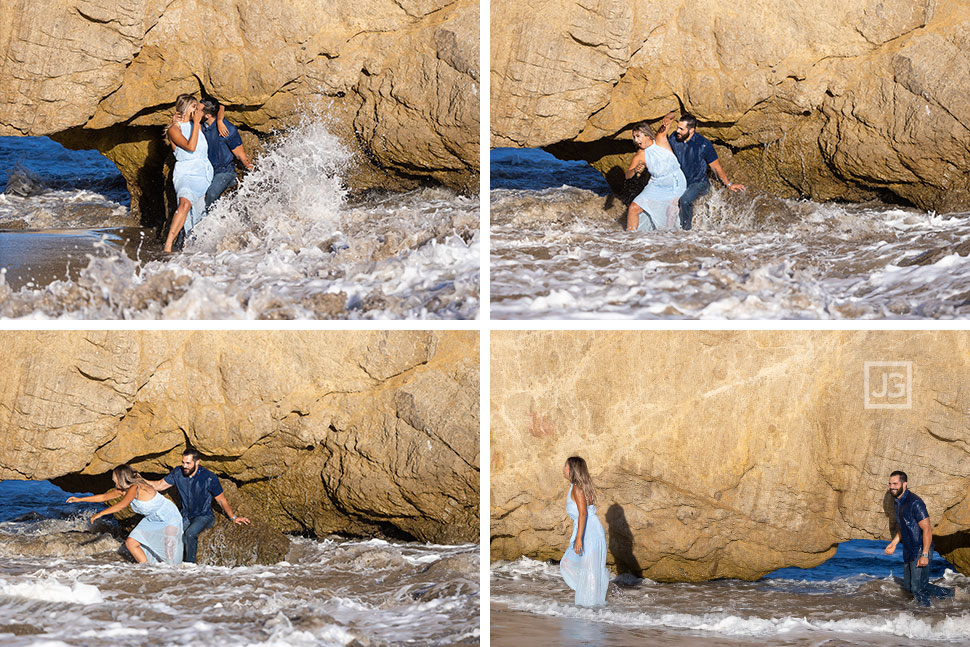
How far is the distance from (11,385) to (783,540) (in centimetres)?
447

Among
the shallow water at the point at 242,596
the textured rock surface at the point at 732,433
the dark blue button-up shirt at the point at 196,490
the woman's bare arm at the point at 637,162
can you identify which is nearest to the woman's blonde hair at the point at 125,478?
the dark blue button-up shirt at the point at 196,490

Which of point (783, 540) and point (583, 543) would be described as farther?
point (783, 540)

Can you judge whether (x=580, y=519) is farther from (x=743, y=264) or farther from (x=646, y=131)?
(x=646, y=131)

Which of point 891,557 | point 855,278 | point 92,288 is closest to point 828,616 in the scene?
point 855,278

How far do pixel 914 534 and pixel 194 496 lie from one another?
4.10m

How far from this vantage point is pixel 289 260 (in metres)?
5.42

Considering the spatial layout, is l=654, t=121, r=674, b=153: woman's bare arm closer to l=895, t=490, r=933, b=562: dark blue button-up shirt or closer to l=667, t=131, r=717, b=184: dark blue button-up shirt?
l=667, t=131, r=717, b=184: dark blue button-up shirt

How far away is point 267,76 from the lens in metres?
6.31

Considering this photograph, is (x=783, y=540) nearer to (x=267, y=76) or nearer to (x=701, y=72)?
(x=701, y=72)

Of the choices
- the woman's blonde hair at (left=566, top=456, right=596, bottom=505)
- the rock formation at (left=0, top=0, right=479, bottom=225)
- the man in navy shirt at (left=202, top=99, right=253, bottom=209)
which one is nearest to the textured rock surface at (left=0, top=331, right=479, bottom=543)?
the woman's blonde hair at (left=566, top=456, right=596, bottom=505)

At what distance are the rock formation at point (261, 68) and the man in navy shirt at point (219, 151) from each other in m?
0.19

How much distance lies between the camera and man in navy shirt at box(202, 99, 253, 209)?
19.7ft

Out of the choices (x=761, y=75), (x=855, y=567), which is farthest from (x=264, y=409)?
(x=855, y=567)

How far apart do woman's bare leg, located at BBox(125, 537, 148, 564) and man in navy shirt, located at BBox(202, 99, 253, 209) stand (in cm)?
220
